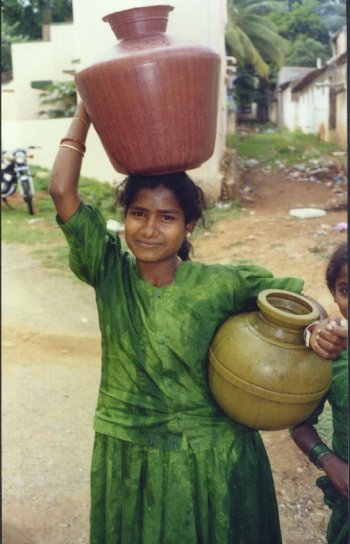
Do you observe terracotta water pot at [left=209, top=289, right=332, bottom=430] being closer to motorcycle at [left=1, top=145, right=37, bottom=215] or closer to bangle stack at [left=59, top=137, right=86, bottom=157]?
bangle stack at [left=59, top=137, right=86, bottom=157]

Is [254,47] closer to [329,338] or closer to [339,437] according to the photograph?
[339,437]

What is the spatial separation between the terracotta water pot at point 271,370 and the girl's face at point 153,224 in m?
0.30

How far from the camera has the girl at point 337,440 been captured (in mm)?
1678

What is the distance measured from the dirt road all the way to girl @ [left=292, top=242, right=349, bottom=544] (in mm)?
907

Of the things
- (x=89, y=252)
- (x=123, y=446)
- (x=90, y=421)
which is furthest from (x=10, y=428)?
(x=89, y=252)

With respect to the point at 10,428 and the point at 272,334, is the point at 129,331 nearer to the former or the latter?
the point at 272,334

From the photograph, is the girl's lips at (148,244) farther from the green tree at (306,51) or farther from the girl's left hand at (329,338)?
the green tree at (306,51)

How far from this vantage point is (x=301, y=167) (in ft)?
38.3

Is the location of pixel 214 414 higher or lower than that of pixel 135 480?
higher

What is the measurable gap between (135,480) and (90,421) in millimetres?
1945

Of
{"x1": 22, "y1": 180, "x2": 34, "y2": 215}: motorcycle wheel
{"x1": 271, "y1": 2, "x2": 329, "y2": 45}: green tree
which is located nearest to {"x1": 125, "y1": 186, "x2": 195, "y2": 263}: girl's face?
{"x1": 271, "y1": 2, "x2": 329, "y2": 45}: green tree

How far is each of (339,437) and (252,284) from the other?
481 mm

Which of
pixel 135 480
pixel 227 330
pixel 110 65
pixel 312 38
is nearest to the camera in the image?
pixel 110 65

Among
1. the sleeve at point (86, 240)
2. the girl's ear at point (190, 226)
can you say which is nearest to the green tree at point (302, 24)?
the girl's ear at point (190, 226)
